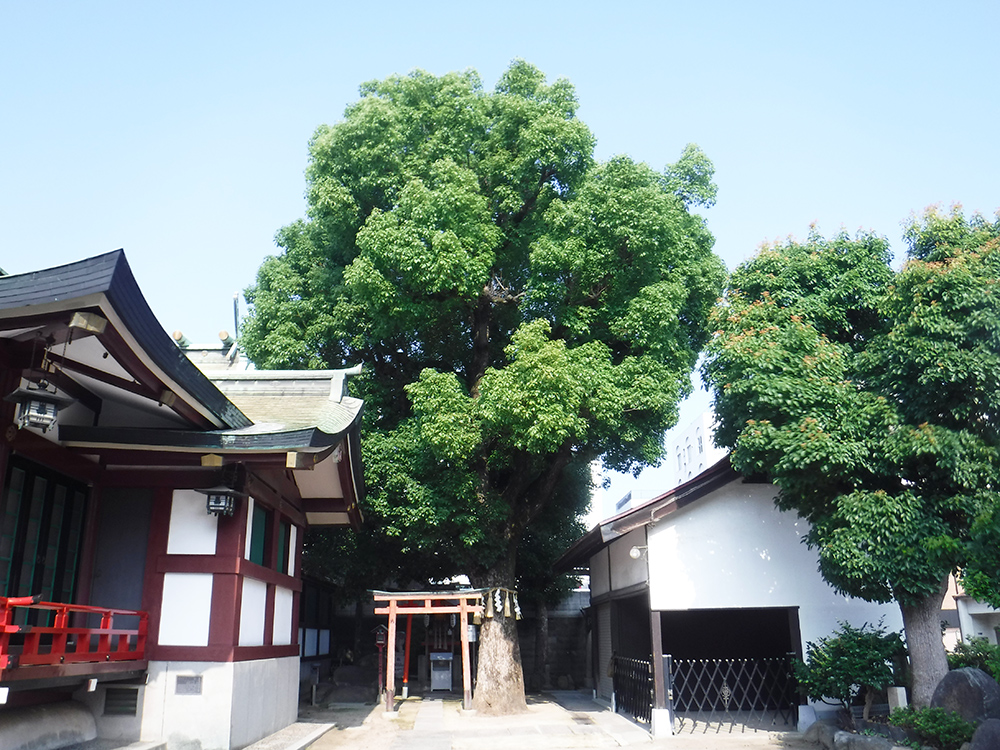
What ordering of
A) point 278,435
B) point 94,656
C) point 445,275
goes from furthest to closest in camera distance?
point 445,275 < point 278,435 < point 94,656

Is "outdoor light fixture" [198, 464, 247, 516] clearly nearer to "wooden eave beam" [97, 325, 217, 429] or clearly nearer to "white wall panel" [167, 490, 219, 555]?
"white wall panel" [167, 490, 219, 555]

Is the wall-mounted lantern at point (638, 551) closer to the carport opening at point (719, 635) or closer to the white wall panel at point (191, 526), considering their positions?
the carport opening at point (719, 635)

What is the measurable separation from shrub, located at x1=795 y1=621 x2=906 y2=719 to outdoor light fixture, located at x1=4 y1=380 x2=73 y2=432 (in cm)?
1075

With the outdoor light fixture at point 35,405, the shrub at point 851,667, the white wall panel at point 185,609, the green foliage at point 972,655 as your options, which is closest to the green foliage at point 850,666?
the shrub at point 851,667

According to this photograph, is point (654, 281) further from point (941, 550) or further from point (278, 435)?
point (278, 435)

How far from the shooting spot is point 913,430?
10.3 metres

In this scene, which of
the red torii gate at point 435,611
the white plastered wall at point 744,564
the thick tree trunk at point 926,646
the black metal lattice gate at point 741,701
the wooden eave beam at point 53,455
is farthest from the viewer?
the red torii gate at point 435,611

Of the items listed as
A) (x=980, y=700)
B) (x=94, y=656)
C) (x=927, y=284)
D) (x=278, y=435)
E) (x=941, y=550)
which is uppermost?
(x=927, y=284)

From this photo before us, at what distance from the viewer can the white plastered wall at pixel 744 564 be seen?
41.9ft

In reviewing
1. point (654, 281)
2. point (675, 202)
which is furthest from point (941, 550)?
point (675, 202)

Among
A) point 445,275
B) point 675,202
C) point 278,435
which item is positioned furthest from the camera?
point 675,202

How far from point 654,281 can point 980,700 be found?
30.1 ft

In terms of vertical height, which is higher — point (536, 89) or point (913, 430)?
point (536, 89)

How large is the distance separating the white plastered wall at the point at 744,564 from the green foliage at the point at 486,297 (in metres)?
2.60
